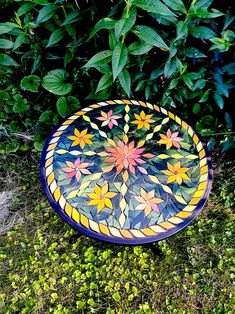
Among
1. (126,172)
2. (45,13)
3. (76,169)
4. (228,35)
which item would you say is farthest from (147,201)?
(45,13)

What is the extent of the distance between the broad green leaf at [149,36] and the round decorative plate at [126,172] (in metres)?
0.40

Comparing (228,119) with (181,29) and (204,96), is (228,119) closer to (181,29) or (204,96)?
(204,96)

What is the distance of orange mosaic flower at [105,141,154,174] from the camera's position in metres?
1.82

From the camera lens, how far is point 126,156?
73.1 inches

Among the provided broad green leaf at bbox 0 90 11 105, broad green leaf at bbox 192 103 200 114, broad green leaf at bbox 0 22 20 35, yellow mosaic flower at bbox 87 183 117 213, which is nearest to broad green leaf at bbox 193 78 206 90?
broad green leaf at bbox 192 103 200 114

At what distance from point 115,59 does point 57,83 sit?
22.8 inches

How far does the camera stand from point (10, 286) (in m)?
2.03

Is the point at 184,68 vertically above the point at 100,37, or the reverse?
the point at 100,37

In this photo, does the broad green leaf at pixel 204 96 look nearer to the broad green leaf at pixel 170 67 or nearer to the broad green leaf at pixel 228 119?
the broad green leaf at pixel 228 119

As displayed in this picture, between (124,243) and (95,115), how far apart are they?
738mm

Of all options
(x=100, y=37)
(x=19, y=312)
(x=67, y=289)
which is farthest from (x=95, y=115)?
(x=19, y=312)

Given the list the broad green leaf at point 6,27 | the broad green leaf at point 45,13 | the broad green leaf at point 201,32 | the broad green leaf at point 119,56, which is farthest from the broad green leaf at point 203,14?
the broad green leaf at point 6,27

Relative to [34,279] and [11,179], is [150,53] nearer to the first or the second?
[11,179]

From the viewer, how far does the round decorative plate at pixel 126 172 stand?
167 cm
